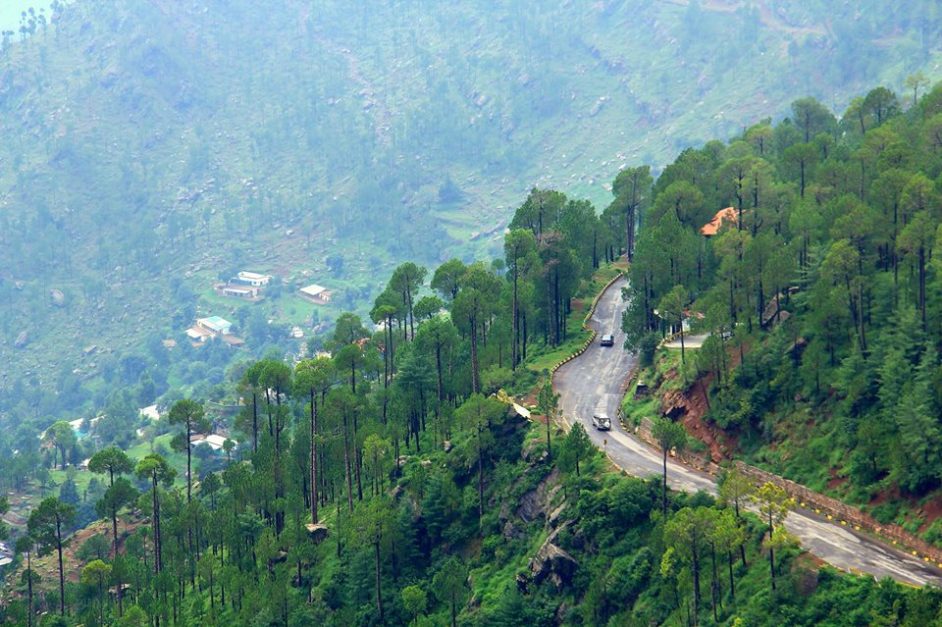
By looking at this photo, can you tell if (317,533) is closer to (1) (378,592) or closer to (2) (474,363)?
(1) (378,592)

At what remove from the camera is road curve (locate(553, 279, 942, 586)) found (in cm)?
8362

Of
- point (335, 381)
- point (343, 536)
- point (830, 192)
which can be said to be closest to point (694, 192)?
point (830, 192)

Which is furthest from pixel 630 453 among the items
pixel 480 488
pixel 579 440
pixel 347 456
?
pixel 347 456

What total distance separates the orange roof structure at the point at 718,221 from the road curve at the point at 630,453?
14493 millimetres

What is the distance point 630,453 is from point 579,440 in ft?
21.5

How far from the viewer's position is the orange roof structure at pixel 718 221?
5468 inches

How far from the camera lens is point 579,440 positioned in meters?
105

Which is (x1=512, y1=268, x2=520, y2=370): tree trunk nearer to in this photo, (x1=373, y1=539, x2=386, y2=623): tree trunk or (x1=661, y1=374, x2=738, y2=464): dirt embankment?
(x1=661, y1=374, x2=738, y2=464): dirt embankment

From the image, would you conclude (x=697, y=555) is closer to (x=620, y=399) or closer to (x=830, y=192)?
(x=620, y=399)

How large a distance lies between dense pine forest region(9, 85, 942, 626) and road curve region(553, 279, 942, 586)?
256 centimetres

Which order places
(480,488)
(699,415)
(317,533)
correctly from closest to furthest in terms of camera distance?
(699,415) → (480,488) → (317,533)

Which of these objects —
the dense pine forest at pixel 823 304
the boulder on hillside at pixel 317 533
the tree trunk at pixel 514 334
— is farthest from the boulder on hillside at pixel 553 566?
the tree trunk at pixel 514 334

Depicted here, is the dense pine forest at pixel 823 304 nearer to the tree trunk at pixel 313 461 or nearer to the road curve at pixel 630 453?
the road curve at pixel 630 453

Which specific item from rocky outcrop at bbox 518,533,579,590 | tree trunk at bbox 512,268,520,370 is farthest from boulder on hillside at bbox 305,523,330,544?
rocky outcrop at bbox 518,533,579,590
